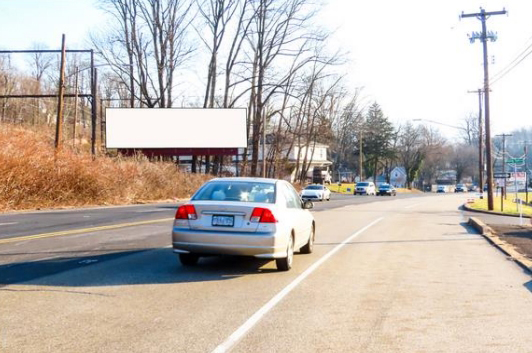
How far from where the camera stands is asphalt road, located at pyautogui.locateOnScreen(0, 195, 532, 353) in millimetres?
5598

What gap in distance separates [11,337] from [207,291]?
2.87 meters

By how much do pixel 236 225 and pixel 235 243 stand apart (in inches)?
11.3

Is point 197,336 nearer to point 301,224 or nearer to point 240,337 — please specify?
point 240,337

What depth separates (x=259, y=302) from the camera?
7277mm

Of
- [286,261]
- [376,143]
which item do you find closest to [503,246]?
[286,261]

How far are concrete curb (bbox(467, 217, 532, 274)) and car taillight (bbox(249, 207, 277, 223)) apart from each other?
468cm

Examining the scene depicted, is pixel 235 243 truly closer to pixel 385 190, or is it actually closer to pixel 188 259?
pixel 188 259

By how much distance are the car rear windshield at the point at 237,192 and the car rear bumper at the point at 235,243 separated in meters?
0.77

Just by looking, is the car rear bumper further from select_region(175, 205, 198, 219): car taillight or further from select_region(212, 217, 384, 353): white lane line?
select_region(212, 217, 384, 353): white lane line

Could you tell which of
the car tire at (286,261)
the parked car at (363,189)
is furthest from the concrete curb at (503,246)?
the parked car at (363,189)

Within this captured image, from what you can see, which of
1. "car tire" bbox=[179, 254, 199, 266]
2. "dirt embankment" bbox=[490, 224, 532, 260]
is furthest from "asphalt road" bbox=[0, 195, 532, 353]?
"dirt embankment" bbox=[490, 224, 532, 260]

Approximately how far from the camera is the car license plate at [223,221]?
9.08m

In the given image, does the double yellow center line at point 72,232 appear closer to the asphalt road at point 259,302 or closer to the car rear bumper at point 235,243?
the asphalt road at point 259,302

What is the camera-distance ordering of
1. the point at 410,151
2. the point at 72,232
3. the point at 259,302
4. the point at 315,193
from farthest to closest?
1. the point at 410,151
2. the point at 315,193
3. the point at 72,232
4. the point at 259,302
